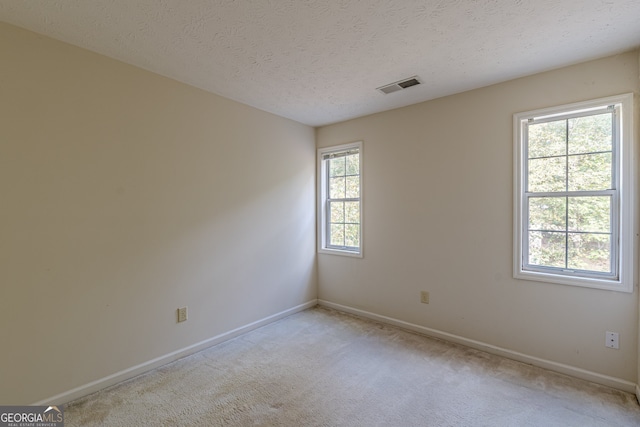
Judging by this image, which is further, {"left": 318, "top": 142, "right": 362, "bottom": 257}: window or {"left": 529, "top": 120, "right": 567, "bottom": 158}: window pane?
{"left": 318, "top": 142, "right": 362, "bottom": 257}: window

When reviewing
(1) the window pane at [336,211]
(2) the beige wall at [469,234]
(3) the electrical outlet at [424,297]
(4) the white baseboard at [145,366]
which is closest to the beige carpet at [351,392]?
(4) the white baseboard at [145,366]

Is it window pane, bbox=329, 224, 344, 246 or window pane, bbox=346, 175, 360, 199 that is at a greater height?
window pane, bbox=346, 175, 360, 199

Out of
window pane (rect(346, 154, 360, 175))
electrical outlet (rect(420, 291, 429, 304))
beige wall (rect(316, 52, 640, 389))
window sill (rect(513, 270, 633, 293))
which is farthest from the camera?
window pane (rect(346, 154, 360, 175))

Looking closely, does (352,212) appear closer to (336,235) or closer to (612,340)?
(336,235)

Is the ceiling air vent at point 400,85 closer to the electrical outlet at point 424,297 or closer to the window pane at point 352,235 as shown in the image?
the window pane at point 352,235

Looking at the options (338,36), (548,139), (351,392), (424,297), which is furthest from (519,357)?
(338,36)

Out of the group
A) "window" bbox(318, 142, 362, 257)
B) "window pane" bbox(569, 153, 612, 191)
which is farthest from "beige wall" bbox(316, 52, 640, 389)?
"window pane" bbox(569, 153, 612, 191)

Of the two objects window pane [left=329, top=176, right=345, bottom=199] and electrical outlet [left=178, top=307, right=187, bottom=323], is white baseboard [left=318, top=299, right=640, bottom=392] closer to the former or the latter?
window pane [left=329, top=176, right=345, bottom=199]

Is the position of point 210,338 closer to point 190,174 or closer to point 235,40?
point 190,174

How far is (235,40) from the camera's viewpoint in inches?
77.8

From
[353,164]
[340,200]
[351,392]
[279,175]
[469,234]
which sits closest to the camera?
[351,392]

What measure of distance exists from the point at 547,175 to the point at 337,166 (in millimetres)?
2263

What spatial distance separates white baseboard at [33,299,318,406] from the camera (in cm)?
198

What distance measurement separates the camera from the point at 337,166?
3941 millimetres
